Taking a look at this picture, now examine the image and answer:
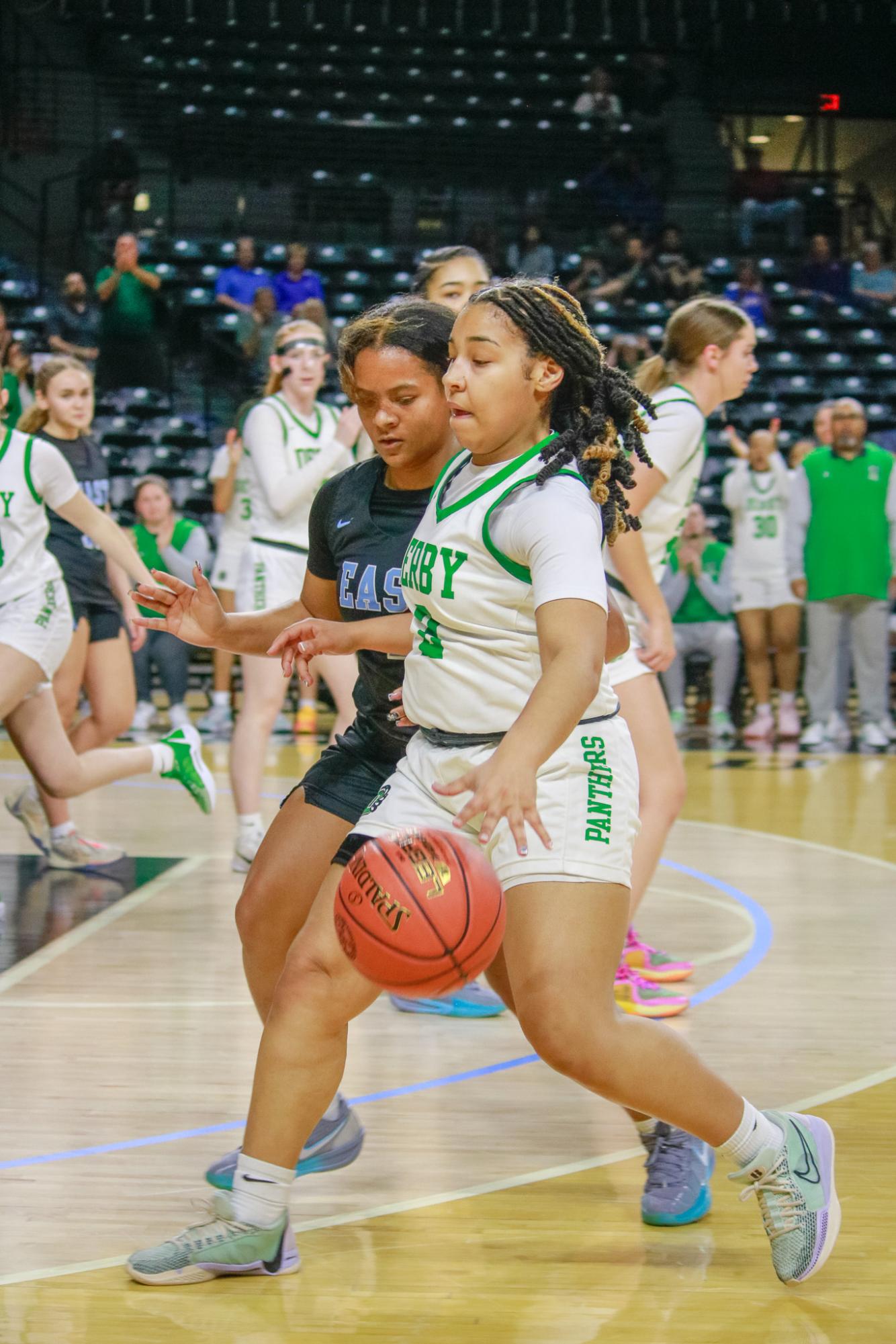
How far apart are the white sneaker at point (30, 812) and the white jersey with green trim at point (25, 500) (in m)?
1.12

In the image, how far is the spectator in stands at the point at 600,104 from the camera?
17.7 m

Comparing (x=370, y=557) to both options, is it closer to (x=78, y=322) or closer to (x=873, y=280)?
(x=78, y=322)

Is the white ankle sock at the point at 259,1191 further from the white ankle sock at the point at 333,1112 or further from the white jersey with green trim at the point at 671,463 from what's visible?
the white jersey with green trim at the point at 671,463

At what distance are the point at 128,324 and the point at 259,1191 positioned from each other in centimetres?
1232

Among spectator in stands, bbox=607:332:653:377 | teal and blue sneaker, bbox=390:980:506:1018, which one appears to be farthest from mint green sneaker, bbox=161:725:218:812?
spectator in stands, bbox=607:332:653:377

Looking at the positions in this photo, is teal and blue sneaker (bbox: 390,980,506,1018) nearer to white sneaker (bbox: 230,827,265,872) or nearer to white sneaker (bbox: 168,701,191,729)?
white sneaker (bbox: 230,827,265,872)

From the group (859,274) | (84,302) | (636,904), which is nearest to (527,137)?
(859,274)

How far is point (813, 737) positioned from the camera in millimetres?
9789

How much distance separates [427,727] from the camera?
264 cm

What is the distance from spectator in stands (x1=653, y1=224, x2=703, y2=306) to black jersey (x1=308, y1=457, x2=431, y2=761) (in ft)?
40.5

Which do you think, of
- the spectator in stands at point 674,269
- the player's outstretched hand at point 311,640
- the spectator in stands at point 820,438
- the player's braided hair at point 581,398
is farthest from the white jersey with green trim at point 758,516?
the player's outstretched hand at point 311,640

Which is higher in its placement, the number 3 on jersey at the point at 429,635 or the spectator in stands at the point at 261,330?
the spectator in stands at the point at 261,330

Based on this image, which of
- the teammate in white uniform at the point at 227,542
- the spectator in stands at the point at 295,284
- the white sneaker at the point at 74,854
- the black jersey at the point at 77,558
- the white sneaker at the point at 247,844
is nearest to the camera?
the white sneaker at the point at 247,844

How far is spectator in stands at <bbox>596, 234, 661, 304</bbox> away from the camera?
15125mm
